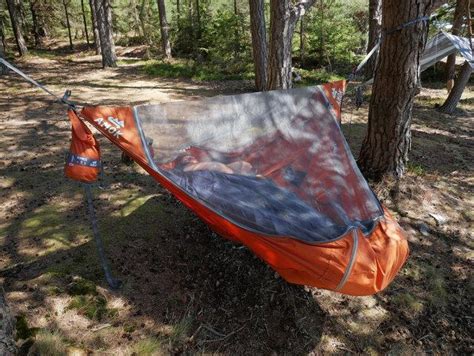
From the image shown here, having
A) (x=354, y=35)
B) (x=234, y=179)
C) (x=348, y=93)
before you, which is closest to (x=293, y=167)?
(x=234, y=179)

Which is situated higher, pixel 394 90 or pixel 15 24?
pixel 15 24

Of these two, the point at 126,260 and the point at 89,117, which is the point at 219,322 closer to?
the point at 126,260

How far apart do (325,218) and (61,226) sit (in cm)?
243

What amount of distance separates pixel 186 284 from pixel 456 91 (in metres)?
7.75

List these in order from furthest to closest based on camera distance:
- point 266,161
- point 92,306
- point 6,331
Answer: point 266,161, point 92,306, point 6,331

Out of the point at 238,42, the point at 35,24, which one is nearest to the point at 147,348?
the point at 238,42

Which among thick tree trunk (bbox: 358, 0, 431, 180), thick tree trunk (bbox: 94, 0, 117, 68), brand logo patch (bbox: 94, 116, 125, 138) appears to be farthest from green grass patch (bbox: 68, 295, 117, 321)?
thick tree trunk (bbox: 94, 0, 117, 68)

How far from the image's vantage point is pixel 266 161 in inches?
116

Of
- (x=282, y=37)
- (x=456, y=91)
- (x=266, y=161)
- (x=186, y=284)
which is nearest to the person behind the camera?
(x=186, y=284)

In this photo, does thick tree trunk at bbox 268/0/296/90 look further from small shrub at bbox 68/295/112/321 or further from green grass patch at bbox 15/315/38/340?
green grass patch at bbox 15/315/38/340

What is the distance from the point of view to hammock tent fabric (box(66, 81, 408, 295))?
7.06ft

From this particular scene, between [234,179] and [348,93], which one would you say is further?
[348,93]

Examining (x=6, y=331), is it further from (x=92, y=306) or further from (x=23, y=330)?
(x=92, y=306)

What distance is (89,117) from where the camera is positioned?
7.43 feet
